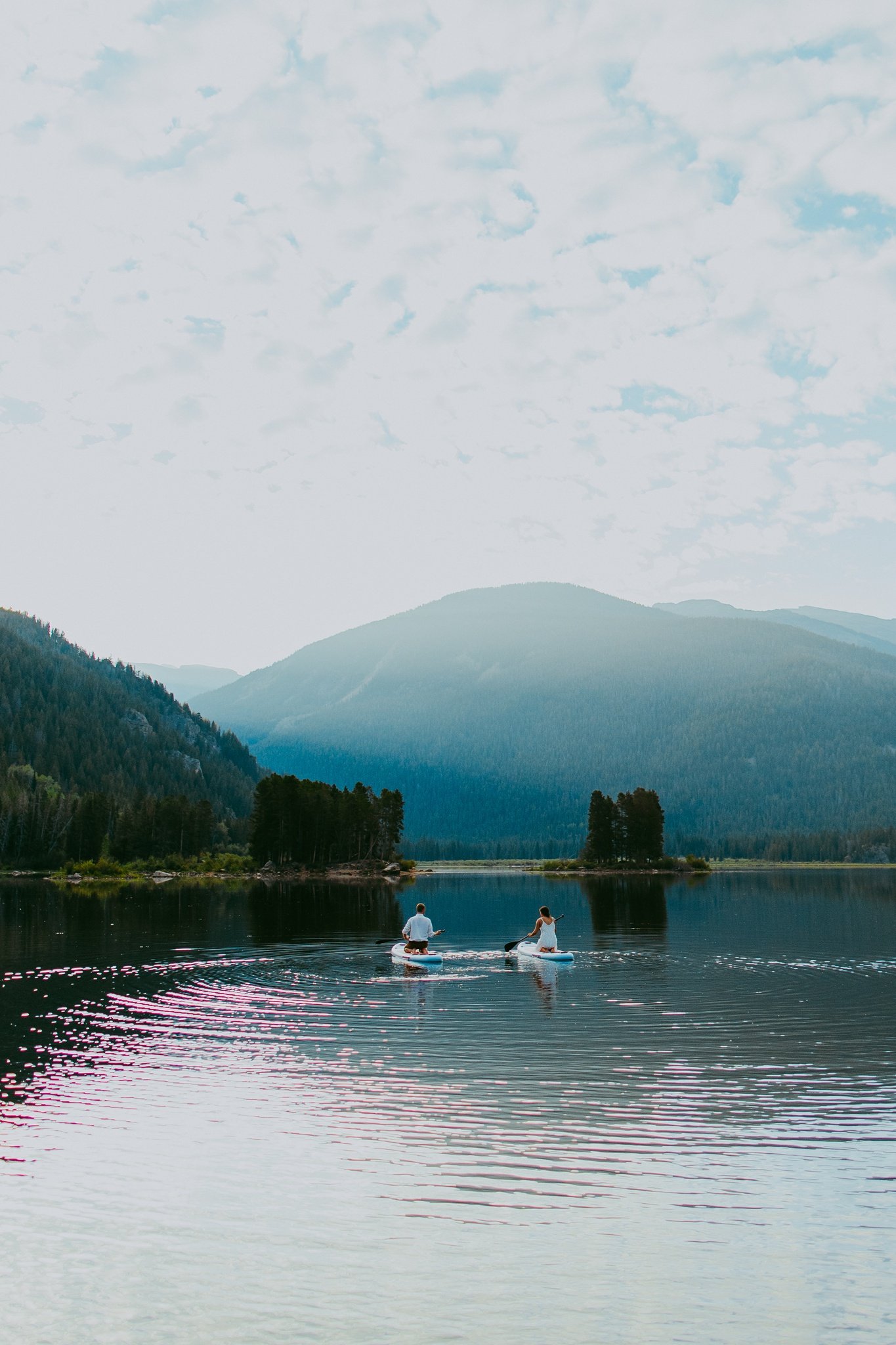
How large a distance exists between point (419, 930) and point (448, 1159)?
31.8 meters

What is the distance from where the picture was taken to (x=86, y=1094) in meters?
24.3

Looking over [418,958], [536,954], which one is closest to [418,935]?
[418,958]

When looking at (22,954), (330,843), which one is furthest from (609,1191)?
(330,843)

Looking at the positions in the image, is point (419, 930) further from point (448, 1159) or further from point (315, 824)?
point (315, 824)

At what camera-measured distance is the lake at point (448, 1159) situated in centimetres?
1307

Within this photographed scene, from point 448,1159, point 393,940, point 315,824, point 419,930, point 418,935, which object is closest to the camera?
point 448,1159

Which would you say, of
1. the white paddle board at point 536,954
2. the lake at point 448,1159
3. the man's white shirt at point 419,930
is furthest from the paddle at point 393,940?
the lake at point 448,1159

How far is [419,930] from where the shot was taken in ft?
166

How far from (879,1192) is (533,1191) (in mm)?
5554

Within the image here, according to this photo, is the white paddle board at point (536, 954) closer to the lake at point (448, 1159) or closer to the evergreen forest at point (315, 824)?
the lake at point (448, 1159)

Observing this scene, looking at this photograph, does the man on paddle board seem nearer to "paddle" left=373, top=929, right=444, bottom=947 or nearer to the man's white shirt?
the man's white shirt

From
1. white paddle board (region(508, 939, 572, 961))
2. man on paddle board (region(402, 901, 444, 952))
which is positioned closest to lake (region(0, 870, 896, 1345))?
man on paddle board (region(402, 901, 444, 952))

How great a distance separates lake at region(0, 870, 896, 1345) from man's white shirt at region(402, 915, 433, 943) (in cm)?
468

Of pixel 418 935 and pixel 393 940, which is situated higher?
pixel 418 935
